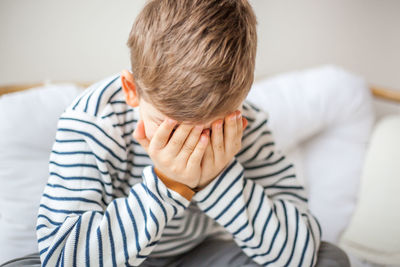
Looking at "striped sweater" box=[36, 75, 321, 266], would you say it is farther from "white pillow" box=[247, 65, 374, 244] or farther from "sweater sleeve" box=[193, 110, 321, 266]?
"white pillow" box=[247, 65, 374, 244]

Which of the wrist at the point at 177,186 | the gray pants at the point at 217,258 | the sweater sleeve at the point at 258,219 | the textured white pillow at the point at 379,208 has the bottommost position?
the textured white pillow at the point at 379,208

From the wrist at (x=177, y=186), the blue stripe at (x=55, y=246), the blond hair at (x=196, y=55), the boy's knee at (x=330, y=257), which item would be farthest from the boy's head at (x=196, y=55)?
the boy's knee at (x=330, y=257)

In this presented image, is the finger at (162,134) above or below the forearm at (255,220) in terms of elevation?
above

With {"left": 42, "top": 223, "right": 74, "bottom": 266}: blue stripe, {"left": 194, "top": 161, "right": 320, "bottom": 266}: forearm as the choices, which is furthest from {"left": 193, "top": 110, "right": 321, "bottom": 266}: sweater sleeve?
{"left": 42, "top": 223, "right": 74, "bottom": 266}: blue stripe

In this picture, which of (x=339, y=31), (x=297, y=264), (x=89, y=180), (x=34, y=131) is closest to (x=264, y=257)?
(x=297, y=264)

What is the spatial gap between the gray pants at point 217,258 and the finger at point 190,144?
0.25 m

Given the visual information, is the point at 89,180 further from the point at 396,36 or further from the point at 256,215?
the point at 396,36

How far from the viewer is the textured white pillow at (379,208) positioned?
1.02 metres

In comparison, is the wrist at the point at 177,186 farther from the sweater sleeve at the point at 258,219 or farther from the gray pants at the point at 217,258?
the gray pants at the point at 217,258

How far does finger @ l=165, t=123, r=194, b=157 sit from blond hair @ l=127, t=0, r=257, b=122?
28mm

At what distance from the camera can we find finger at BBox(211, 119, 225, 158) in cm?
55

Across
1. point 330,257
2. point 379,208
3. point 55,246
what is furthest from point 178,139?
point 379,208

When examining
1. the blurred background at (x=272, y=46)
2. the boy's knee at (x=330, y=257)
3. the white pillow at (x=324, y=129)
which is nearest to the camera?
the boy's knee at (x=330, y=257)

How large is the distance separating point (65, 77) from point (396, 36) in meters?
1.14
